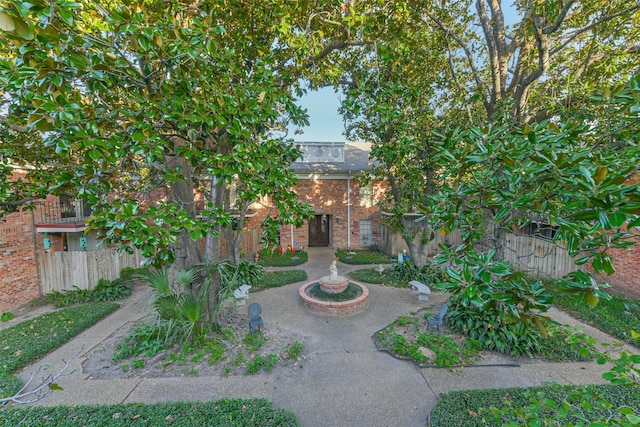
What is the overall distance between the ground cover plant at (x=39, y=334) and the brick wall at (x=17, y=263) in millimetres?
1450

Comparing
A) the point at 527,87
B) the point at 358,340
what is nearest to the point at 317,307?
the point at 358,340

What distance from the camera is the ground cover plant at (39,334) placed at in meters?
4.76

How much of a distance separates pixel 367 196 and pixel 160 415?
12418 mm

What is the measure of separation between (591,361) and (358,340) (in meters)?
4.16

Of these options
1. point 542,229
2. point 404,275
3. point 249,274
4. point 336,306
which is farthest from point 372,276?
point 542,229

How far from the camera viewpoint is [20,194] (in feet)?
16.1

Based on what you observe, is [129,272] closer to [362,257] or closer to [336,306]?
[336,306]

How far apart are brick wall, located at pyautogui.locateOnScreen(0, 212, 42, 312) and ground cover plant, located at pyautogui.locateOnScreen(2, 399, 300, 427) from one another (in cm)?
569

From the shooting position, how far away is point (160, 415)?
3.47m

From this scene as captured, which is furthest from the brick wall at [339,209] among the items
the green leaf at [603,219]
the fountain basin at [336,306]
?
the green leaf at [603,219]

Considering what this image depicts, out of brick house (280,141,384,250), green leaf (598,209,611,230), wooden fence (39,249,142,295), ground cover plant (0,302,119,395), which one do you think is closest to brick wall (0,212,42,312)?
wooden fence (39,249,142,295)

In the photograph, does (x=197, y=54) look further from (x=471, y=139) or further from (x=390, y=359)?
→ (x=390, y=359)

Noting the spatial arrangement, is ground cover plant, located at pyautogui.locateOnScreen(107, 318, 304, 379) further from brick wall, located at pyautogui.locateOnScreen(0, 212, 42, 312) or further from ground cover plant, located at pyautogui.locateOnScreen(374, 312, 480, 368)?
brick wall, located at pyautogui.locateOnScreen(0, 212, 42, 312)

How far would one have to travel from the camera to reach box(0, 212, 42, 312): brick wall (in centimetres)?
713
